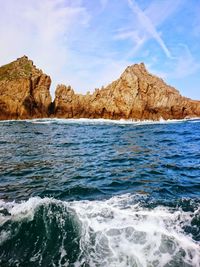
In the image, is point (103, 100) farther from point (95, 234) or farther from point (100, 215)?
point (95, 234)

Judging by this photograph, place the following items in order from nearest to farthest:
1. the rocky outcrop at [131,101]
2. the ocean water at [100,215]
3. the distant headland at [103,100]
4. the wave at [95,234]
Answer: the wave at [95,234], the ocean water at [100,215], the rocky outcrop at [131,101], the distant headland at [103,100]

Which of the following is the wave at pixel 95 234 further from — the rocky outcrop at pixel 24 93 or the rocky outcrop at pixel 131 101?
the rocky outcrop at pixel 24 93

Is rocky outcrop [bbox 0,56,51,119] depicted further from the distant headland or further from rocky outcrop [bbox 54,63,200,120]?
rocky outcrop [bbox 54,63,200,120]

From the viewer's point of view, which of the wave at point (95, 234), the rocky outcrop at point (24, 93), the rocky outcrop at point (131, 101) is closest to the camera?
the wave at point (95, 234)

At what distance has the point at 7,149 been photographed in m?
22.9

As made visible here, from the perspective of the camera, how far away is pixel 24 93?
93625mm

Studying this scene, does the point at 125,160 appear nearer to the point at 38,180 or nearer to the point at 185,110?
the point at 38,180

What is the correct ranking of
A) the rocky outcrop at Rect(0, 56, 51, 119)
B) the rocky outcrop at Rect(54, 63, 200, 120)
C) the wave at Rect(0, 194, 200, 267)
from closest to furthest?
the wave at Rect(0, 194, 200, 267), the rocky outcrop at Rect(54, 63, 200, 120), the rocky outcrop at Rect(0, 56, 51, 119)

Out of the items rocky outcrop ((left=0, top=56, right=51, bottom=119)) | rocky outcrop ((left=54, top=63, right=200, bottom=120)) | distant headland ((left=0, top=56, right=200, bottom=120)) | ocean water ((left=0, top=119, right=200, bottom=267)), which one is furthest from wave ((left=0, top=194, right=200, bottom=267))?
rocky outcrop ((left=0, top=56, right=51, bottom=119))

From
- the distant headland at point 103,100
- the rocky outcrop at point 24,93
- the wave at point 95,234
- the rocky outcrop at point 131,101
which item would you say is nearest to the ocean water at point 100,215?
the wave at point 95,234

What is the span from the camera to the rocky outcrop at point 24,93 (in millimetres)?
90688

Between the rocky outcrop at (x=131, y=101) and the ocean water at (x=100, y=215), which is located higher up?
the rocky outcrop at (x=131, y=101)

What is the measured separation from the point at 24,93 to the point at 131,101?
3558 centimetres

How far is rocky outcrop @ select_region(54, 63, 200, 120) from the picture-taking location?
88.1 meters
